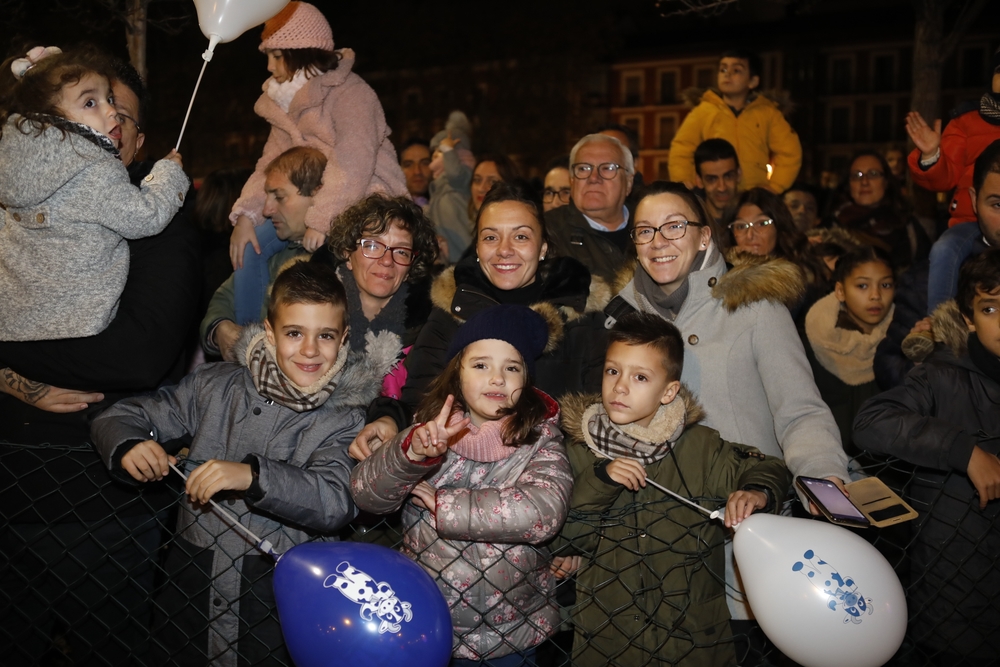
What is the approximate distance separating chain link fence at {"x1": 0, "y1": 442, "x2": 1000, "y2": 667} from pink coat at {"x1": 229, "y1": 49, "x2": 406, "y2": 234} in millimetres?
1896

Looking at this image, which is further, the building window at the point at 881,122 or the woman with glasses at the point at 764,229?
the building window at the point at 881,122

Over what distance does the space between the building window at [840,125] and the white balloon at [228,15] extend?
1838 inches

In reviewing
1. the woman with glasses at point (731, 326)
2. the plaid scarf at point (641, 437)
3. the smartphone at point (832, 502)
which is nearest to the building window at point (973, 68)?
the woman with glasses at point (731, 326)

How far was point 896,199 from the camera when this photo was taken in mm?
6699

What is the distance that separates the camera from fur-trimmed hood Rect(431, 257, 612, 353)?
371 cm

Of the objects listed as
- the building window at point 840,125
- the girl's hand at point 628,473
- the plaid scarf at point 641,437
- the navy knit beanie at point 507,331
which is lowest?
the girl's hand at point 628,473

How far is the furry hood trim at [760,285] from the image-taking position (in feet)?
11.3

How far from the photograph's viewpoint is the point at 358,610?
2.57 meters

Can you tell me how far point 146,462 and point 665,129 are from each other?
157 feet

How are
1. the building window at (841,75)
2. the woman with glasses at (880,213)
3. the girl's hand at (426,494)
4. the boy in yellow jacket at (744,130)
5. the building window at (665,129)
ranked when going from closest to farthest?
the girl's hand at (426,494) < the woman with glasses at (880,213) < the boy in yellow jacket at (744,130) < the building window at (841,75) < the building window at (665,129)

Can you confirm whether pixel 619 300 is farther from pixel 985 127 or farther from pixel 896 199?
pixel 896 199

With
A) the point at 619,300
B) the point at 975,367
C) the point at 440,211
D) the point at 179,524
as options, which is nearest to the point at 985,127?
the point at 975,367

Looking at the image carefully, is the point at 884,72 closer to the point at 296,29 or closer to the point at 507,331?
the point at 296,29

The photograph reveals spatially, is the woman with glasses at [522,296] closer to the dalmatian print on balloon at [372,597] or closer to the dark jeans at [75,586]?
the dalmatian print on balloon at [372,597]
